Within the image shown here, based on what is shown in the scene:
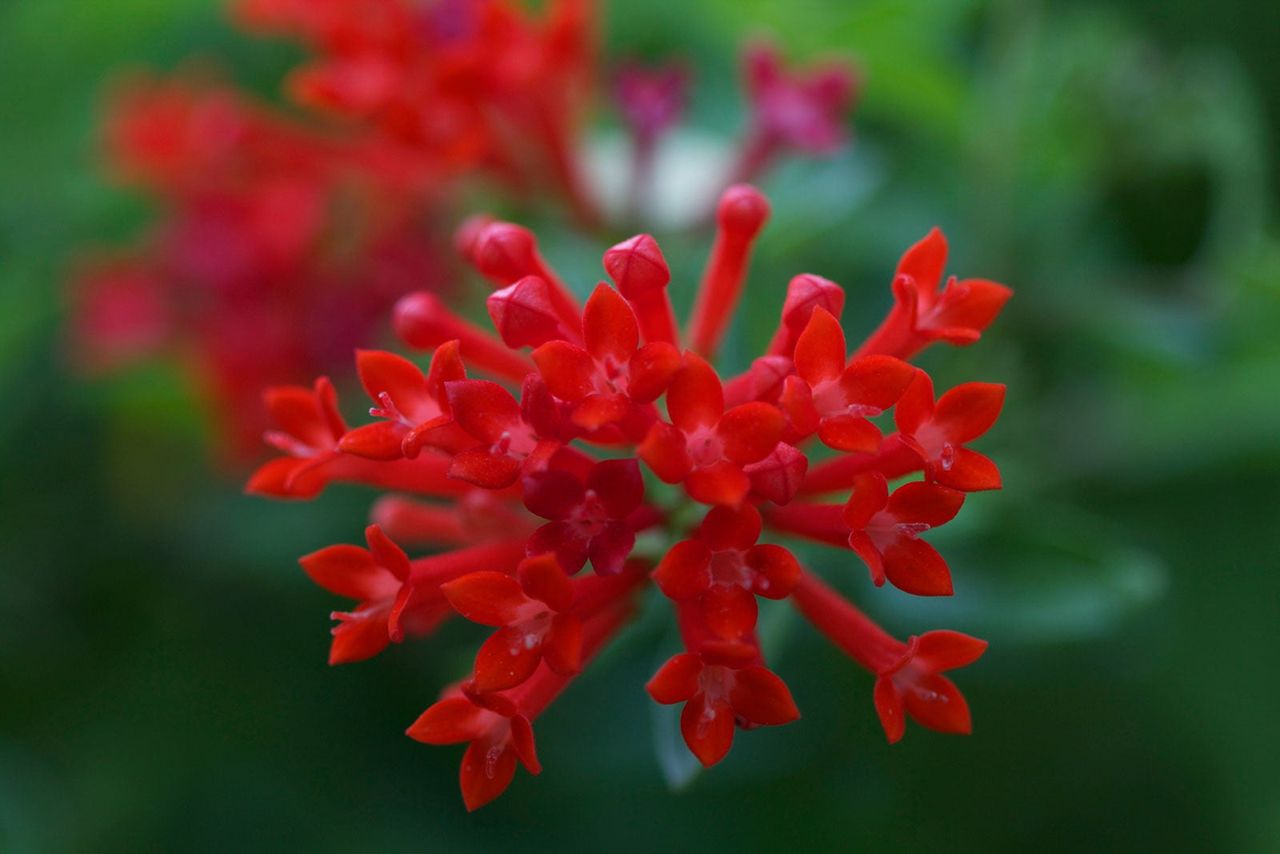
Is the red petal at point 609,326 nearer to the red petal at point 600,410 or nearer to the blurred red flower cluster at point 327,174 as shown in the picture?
the red petal at point 600,410

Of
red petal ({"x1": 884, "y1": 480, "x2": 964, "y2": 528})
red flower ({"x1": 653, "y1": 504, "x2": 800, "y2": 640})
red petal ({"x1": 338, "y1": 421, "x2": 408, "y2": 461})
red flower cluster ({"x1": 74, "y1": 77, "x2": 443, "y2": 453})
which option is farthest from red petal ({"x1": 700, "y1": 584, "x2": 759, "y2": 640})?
red flower cluster ({"x1": 74, "y1": 77, "x2": 443, "y2": 453})

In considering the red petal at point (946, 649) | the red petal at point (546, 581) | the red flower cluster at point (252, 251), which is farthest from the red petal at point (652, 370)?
the red flower cluster at point (252, 251)

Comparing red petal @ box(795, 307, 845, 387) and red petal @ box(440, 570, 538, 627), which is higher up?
red petal @ box(795, 307, 845, 387)

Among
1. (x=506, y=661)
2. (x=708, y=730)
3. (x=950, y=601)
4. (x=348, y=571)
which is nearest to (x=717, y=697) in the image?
(x=708, y=730)

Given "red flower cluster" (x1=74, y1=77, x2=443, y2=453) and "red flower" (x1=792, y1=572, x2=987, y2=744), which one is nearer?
"red flower" (x1=792, y1=572, x2=987, y2=744)

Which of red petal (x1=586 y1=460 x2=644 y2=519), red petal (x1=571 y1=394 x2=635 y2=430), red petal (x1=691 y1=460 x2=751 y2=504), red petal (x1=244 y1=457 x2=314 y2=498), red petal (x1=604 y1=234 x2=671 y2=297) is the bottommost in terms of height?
red petal (x1=244 y1=457 x2=314 y2=498)

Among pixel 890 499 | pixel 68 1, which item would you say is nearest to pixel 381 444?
pixel 890 499

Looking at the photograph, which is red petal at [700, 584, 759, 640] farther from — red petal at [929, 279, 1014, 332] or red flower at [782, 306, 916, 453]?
red petal at [929, 279, 1014, 332]
